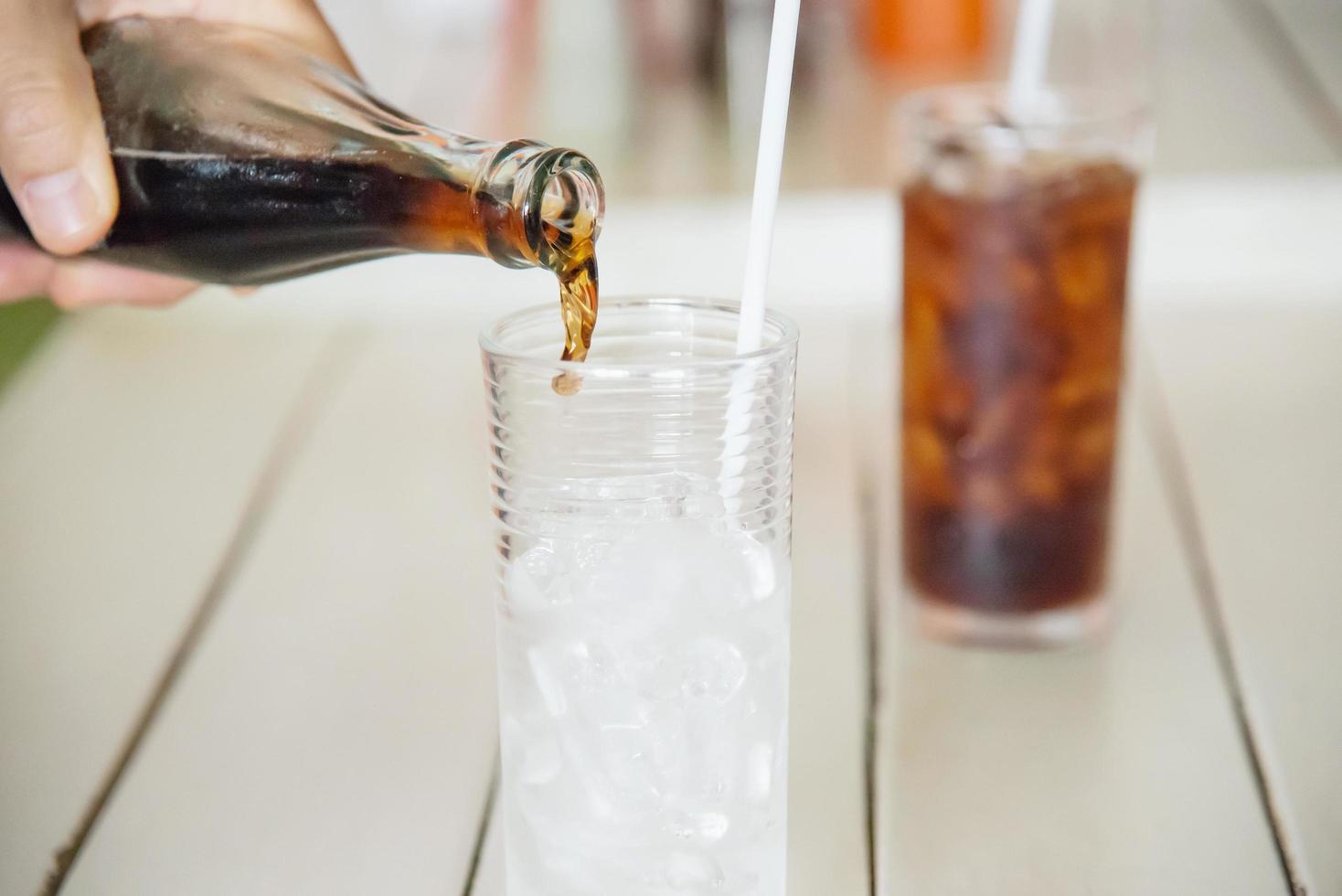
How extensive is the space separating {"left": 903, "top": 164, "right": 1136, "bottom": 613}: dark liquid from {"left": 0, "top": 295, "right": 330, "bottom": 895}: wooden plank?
1.64 ft

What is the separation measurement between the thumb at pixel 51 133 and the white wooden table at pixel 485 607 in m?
0.30

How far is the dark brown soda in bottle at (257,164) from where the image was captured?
29.5 inches

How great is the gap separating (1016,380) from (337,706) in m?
0.45

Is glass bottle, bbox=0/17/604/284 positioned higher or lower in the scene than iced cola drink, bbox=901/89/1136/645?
higher

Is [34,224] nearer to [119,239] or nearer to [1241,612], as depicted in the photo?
[119,239]

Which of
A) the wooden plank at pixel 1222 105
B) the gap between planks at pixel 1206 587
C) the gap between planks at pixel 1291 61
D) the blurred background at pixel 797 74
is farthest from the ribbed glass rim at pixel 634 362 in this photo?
the gap between planks at pixel 1291 61

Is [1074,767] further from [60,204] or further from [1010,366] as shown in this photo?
[60,204]

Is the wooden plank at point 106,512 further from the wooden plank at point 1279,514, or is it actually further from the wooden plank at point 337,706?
the wooden plank at point 1279,514

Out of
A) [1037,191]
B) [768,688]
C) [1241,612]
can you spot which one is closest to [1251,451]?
[1241,612]

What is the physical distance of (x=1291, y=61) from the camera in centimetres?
235

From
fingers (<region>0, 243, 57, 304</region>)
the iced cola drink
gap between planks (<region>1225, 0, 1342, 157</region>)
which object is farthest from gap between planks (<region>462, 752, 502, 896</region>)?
gap between planks (<region>1225, 0, 1342, 157</region>)

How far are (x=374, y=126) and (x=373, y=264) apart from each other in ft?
2.61

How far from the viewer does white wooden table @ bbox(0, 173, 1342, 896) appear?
0.76 m

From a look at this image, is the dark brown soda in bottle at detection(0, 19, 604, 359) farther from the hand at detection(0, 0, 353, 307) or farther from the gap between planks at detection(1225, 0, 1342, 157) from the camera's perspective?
the gap between planks at detection(1225, 0, 1342, 157)
